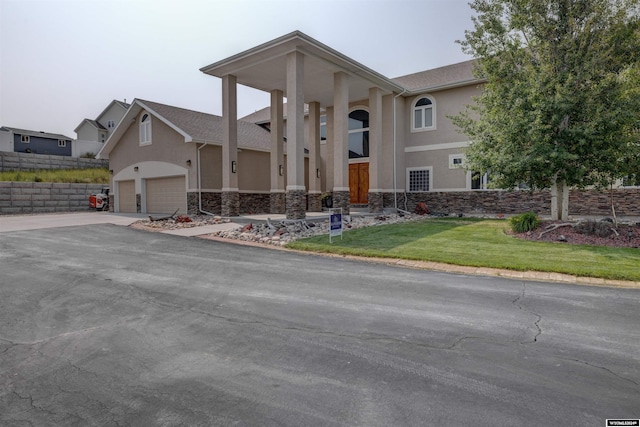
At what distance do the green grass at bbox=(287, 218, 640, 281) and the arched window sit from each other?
33.4 feet

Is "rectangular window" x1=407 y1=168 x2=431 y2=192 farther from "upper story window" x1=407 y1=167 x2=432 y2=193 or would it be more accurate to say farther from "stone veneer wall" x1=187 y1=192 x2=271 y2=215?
"stone veneer wall" x1=187 y1=192 x2=271 y2=215

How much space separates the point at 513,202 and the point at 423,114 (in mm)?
6436

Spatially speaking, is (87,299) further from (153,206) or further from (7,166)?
(7,166)

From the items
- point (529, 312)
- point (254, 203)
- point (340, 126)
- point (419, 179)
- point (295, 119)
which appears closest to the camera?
point (529, 312)

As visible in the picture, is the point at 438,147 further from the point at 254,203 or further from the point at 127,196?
the point at 127,196

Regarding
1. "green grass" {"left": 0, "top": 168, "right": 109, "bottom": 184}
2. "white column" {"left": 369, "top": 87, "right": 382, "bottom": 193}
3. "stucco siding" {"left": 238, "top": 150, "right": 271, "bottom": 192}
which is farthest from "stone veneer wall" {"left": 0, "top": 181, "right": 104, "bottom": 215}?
"white column" {"left": 369, "top": 87, "right": 382, "bottom": 193}

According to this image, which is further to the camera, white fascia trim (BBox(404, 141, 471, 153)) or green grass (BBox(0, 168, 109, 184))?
green grass (BBox(0, 168, 109, 184))

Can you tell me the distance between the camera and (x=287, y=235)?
11453 millimetres

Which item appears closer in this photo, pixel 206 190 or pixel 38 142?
pixel 206 190

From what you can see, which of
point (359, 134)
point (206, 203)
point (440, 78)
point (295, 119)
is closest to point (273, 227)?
point (295, 119)

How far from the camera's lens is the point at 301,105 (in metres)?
14.0

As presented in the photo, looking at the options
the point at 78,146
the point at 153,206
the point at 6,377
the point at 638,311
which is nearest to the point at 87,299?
the point at 6,377

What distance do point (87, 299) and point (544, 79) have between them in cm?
1221

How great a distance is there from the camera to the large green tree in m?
10.1
